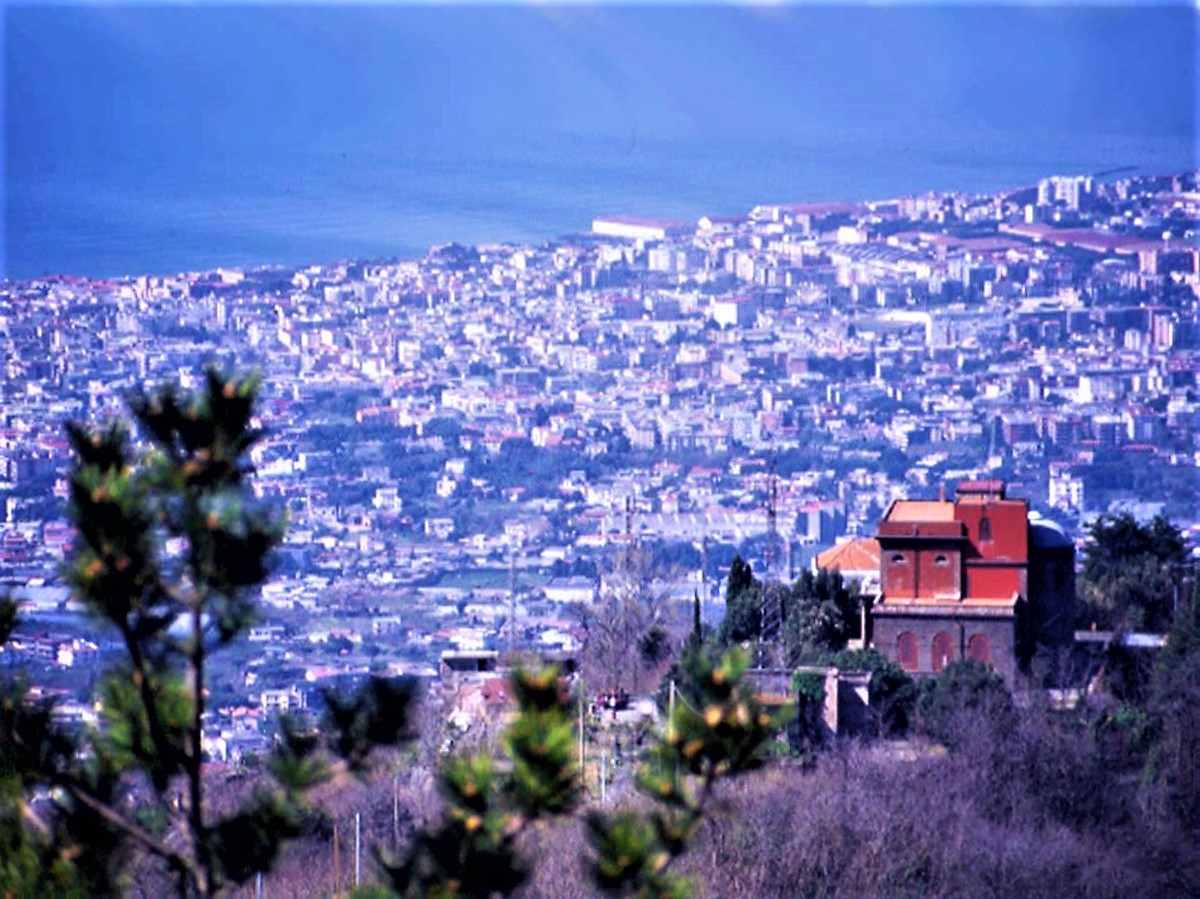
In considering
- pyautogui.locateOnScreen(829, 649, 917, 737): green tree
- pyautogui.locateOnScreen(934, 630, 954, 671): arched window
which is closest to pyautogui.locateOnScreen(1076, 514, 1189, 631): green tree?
pyautogui.locateOnScreen(934, 630, 954, 671): arched window

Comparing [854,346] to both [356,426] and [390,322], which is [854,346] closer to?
[390,322]

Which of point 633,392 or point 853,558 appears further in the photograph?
point 633,392

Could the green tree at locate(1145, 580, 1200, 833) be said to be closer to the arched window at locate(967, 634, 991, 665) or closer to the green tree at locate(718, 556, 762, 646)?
the arched window at locate(967, 634, 991, 665)

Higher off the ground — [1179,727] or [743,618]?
[743,618]

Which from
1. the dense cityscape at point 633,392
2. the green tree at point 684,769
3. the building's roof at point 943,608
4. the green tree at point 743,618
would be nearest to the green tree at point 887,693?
the green tree at point 743,618

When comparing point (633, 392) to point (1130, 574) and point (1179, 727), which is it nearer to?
point (1130, 574)

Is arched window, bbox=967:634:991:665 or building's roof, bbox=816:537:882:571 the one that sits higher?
building's roof, bbox=816:537:882:571

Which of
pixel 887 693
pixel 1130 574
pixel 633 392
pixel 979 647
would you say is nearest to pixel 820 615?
pixel 979 647
